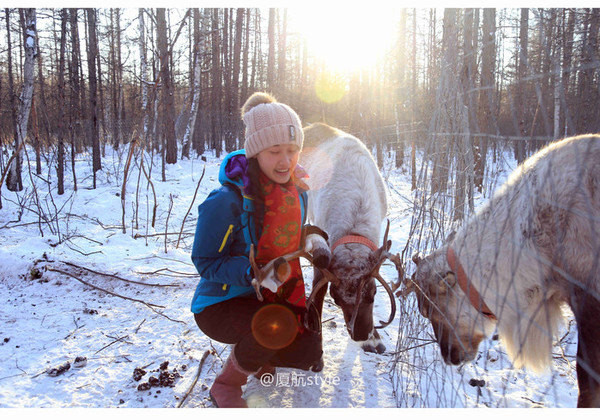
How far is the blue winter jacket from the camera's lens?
6.12 feet

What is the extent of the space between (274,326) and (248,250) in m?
0.45

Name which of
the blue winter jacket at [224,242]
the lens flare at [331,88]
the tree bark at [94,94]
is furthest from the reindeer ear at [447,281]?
the lens flare at [331,88]

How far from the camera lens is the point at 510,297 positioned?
6.11 feet

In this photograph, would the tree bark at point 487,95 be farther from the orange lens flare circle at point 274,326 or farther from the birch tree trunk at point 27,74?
the birch tree trunk at point 27,74

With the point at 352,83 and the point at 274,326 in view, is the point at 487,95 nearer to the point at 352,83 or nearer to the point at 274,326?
Result: the point at 274,326

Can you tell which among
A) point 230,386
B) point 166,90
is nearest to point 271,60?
point 166,90

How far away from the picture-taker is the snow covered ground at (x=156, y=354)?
212 cm

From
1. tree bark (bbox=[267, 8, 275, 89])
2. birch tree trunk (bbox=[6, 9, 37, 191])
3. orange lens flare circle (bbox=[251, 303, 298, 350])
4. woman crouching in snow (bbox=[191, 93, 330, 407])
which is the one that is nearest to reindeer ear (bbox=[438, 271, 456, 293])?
woman crouching in snow (bbox=[191, 93, 330, 407])

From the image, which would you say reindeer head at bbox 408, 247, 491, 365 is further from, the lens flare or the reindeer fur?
the lens flare

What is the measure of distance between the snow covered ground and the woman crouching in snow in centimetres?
37

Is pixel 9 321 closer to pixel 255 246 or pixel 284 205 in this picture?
pixel 255 246

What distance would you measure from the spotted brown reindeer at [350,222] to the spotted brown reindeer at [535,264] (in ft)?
1.30

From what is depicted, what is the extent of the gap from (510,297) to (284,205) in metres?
1.29

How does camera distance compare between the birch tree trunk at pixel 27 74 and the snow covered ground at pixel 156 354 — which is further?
the birch tree trunk at pixel 27 74
